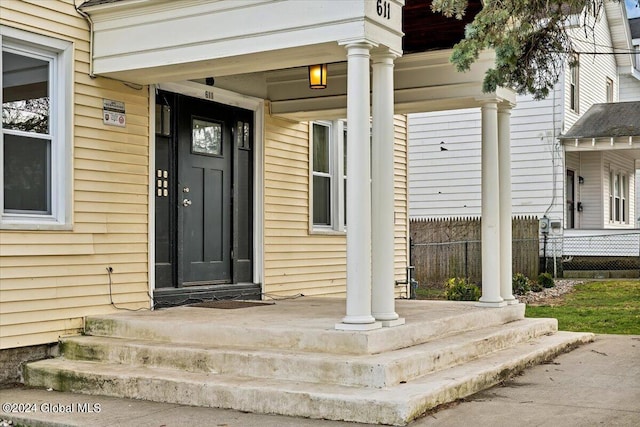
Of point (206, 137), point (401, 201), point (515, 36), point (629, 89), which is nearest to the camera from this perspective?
point (515, 36)

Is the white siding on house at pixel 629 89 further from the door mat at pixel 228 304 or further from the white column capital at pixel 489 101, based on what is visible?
the door mat at pixel 228 304

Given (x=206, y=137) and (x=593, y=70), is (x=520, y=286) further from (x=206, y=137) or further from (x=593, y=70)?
(x=206, y=137)

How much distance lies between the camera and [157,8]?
24.7 ft

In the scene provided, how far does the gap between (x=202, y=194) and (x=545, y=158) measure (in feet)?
42.9

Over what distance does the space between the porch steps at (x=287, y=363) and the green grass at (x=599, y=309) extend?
12.7 ft

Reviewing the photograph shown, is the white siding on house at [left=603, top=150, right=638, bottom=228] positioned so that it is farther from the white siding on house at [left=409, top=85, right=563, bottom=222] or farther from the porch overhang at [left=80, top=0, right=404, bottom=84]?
the porch overhang at [left=80, top=0, right=404, bottom=84]

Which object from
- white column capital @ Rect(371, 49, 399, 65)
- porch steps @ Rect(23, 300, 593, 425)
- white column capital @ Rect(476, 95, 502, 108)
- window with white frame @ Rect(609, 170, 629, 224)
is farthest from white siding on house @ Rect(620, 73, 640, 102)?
white column capital @ Rect(371, 49, 399, 65)

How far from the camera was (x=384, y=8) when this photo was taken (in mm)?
6859

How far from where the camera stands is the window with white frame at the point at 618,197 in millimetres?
23562

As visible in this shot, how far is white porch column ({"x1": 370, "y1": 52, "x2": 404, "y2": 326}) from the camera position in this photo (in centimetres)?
688

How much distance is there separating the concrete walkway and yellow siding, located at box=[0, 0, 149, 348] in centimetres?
82

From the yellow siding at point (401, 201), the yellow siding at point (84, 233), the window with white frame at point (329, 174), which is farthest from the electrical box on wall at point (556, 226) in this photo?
the yellow siding at point (84, 233)

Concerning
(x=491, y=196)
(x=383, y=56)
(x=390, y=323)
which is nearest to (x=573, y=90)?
(x=491, y=196)

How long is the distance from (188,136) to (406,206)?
5.71 metres
